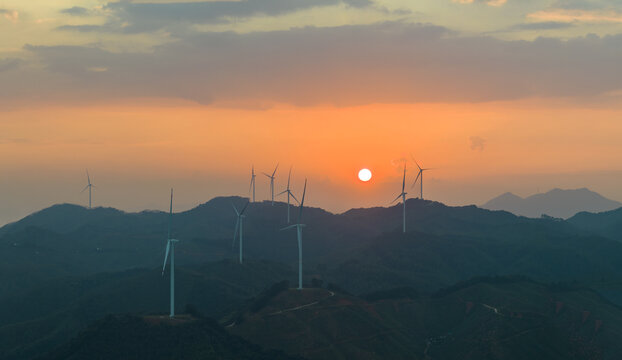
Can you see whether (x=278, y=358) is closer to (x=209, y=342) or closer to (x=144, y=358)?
(x=209, y=342)

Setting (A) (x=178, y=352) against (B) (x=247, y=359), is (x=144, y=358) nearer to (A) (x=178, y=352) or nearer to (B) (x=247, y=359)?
(A) (x=178, y=352)

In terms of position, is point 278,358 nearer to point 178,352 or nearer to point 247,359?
point 247,359

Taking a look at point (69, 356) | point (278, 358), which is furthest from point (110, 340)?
point (278, 358)

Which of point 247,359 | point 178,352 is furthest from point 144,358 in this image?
point 247,359

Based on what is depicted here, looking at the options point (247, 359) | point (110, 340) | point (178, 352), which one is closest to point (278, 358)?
point (247, 359)

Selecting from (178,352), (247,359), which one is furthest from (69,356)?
(247,359)

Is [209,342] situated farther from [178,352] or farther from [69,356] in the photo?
[69,356]
